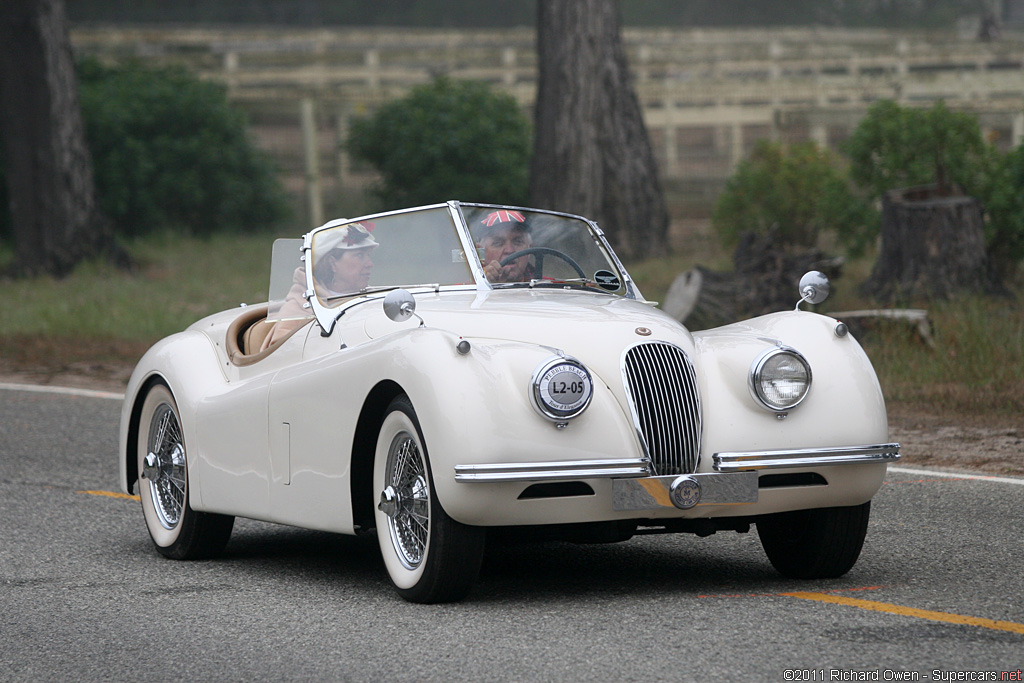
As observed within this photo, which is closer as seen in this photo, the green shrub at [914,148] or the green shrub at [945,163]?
the green shrub at [945,163]

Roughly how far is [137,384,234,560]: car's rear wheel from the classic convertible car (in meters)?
0.02

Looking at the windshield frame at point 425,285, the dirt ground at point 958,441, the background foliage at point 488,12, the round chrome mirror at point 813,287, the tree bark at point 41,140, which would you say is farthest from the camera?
the background foliage at point 488,12

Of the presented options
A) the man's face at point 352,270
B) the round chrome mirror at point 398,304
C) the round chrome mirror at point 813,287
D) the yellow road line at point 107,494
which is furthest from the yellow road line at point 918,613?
the yellow road line at point 107,494

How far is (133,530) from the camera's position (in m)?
7.88

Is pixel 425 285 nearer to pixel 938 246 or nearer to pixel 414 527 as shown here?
pixel 414 527

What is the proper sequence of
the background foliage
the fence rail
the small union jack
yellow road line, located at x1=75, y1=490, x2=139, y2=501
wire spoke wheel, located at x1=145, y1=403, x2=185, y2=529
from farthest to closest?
1. the background foliage
2. the fence rail
3. yellow road line, located at x1=75, y1=490, x2=139, y2=501
4. wire spoke wheel, located at x1=145, y1=403, x2=185, y2=529
5. the small union jack

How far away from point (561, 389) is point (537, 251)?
1.74 metres

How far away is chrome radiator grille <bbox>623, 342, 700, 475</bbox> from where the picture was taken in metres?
5.71

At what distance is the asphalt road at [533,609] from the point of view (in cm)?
488

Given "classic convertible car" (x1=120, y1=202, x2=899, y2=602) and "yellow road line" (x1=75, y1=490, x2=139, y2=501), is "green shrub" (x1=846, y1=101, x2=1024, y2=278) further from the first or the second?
"yellow road line" (x1=75, y1=490, x2=139, y2=501)

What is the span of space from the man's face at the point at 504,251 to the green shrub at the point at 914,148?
927 cm

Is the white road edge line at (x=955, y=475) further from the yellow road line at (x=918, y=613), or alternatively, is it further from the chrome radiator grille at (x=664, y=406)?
the chrome radiator grille at (x=664, y=406)

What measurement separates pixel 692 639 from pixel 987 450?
5.00 meters

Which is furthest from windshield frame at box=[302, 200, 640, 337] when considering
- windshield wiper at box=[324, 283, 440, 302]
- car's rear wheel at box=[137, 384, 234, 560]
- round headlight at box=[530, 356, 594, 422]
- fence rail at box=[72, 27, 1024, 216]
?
fence rail at box=[72, 27, 1024, 216]
